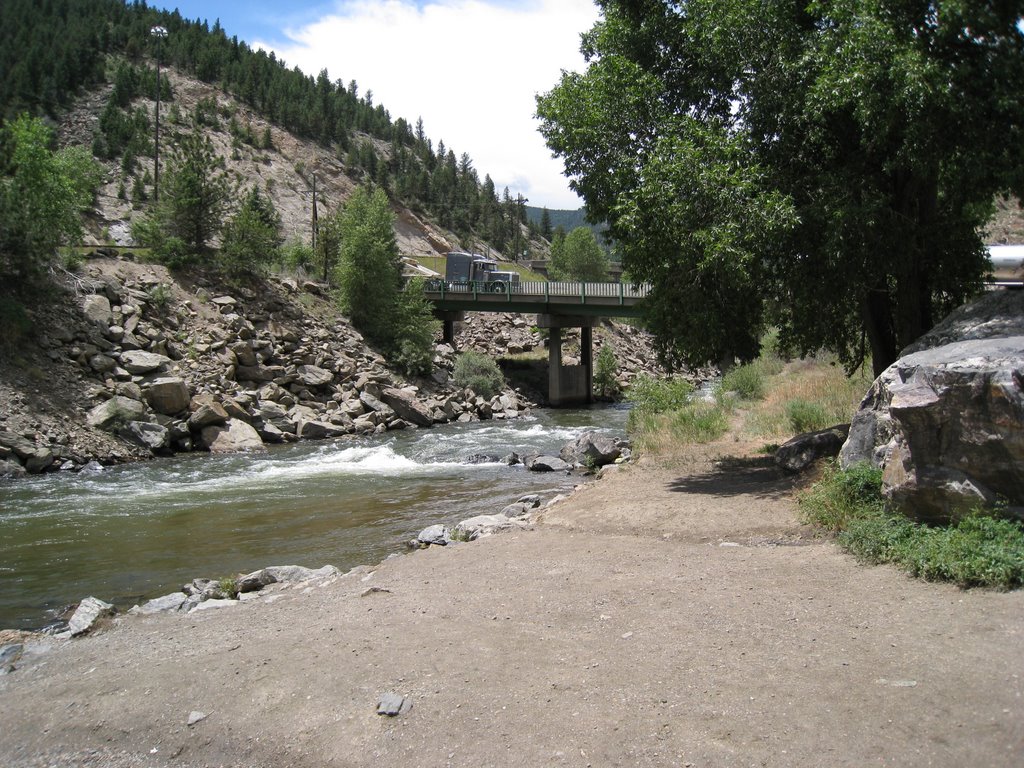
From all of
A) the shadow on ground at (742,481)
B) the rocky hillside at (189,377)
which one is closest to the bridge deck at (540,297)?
the rocky hillside at (189,377)

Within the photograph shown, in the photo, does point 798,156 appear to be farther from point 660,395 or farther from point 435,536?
point 660,395

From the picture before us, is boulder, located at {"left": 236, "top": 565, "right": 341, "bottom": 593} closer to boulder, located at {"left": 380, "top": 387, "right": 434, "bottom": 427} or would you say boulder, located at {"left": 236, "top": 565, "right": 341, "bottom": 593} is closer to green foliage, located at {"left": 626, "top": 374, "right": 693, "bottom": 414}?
green foliage, located at {"left": 626, "top": 374, "right": 693, "bottom": 414}

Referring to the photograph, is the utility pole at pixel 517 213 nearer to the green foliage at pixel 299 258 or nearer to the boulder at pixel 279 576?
the green foliage at pixel 299 258

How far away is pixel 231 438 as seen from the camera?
1123 inches

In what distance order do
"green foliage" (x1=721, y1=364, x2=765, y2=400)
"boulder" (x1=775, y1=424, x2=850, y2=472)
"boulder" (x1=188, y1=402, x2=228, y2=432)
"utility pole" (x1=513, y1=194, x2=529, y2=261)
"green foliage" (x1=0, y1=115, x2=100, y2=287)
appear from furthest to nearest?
1. "utility pole" (x1=513, y1=194, x2=529, y2=261)
2. "green foliage" (x1=0, y1=115, x2=100, y2=287)
3. "boulder" (x1=188, y1=402, x2=228, y2=432)
4. "green foliage" (x1=721, y1=364, x2=765, y2=400)
5. "boulder" (x1=775, y1=424, x2=850, y2=472)

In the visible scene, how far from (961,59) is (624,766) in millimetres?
11234

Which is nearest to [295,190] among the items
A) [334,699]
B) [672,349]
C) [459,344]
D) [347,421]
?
[459,344]

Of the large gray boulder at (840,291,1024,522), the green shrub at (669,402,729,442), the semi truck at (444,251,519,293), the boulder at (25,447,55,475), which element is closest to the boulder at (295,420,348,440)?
the boulder at (25,447,55,475)

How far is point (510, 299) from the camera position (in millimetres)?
48688

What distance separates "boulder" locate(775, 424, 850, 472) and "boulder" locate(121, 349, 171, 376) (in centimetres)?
2350

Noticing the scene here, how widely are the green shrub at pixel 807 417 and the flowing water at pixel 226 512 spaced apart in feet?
18.5

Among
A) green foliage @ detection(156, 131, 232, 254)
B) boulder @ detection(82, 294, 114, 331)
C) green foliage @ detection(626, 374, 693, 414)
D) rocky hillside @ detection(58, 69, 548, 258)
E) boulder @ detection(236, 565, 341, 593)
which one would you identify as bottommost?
boulder @ detection(236, 565, 341, 593)

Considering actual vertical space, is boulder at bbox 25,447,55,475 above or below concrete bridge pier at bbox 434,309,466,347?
below

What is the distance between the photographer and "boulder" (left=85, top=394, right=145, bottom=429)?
26156mm
